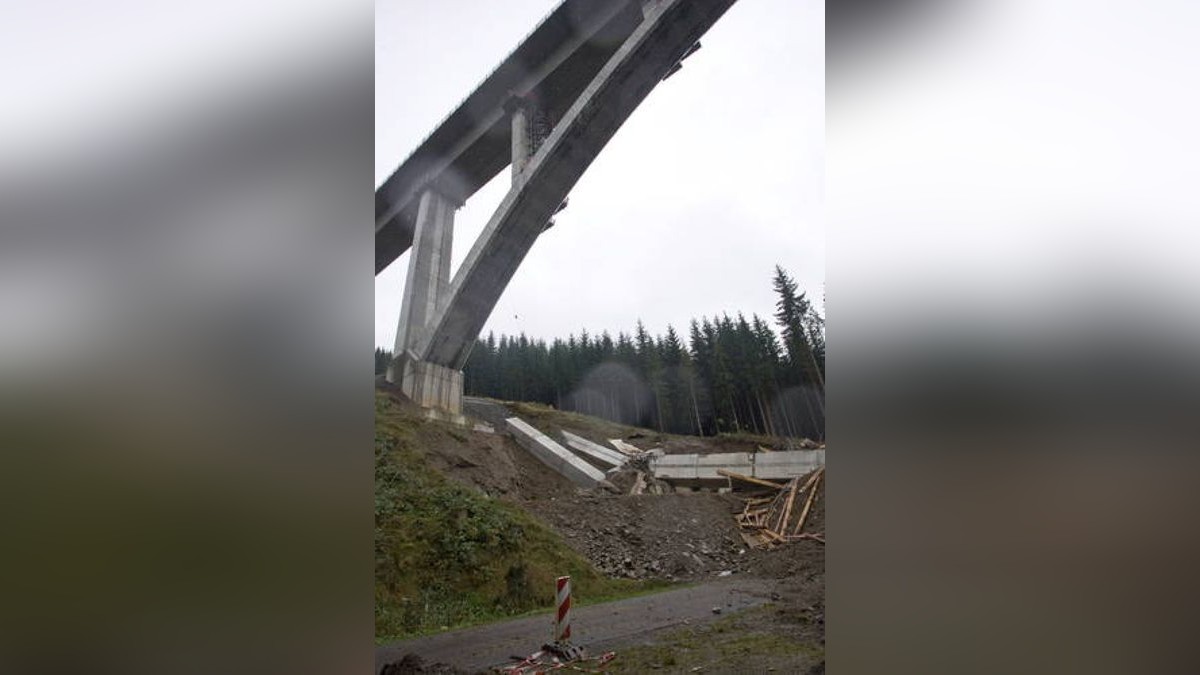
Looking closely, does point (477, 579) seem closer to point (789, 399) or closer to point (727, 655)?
point (727, 655)

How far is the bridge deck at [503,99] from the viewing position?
16484 mm

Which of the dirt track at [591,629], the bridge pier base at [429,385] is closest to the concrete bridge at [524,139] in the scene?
the bridge pier base at [429,385]

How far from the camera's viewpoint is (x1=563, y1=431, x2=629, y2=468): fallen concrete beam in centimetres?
1991

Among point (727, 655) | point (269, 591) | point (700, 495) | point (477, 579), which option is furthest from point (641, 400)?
point (269, 591)

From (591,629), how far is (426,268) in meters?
14.4

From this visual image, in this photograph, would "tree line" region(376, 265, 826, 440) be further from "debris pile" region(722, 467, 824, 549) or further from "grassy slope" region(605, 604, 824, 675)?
"grassy slope" region(605, 604, 824, 675)

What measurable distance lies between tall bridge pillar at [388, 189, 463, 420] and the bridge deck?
105cm

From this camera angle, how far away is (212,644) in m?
1.78

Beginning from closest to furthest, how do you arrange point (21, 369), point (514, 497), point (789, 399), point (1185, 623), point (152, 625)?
point (1185, 623) < point (152, 625) < point (21, 369) < point (514, 497) < point (789, 399)

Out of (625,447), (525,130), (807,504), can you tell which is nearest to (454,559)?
(807,504)

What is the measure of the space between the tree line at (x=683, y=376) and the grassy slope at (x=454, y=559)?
19799mm

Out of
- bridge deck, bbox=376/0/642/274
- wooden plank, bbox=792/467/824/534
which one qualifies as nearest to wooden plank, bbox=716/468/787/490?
wooden plank, bbox=792/467/824/534

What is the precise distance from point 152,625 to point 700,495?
15816 mm

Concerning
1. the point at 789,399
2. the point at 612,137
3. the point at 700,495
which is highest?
the point at 612,137
